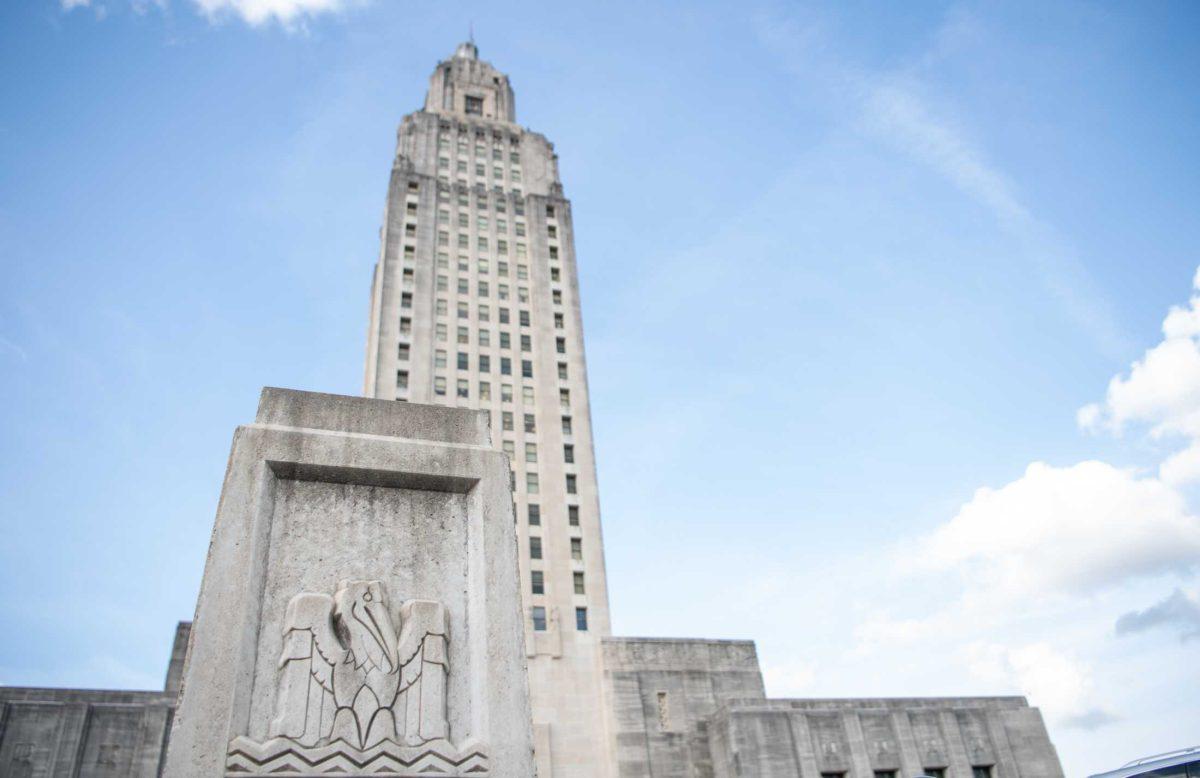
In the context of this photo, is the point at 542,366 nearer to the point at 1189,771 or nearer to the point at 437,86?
the point at 437,86

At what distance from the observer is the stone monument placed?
571 cm

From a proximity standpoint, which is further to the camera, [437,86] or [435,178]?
[437,86]

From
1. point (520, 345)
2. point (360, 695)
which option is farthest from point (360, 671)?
point (520, 345)

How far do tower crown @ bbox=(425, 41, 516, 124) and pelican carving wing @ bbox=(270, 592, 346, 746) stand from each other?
3008 inches

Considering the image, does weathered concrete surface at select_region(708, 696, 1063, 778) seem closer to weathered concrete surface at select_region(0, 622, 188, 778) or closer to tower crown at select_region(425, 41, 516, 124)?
weathered concrete surface at select_region(0, 622, 188, 778)

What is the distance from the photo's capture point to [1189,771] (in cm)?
1247

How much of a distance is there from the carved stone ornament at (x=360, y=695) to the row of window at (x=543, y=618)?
1790 inches

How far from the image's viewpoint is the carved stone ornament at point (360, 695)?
5613 mm

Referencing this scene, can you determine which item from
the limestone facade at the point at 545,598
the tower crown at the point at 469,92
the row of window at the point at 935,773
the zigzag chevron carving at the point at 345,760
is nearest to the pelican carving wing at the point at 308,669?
the zigzag chevron carving at the point at 345,760

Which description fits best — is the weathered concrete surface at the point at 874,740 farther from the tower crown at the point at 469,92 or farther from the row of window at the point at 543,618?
the tower crown at the point at 469,92

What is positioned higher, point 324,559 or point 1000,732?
point 1000,732

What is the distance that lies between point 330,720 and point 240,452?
237 cm

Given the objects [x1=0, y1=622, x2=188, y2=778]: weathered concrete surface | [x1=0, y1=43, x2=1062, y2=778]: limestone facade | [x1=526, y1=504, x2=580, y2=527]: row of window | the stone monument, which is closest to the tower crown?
[x1=0, y1=43, x2=1062, y2=778]: limestone facade

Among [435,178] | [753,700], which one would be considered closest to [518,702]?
[753,700]
